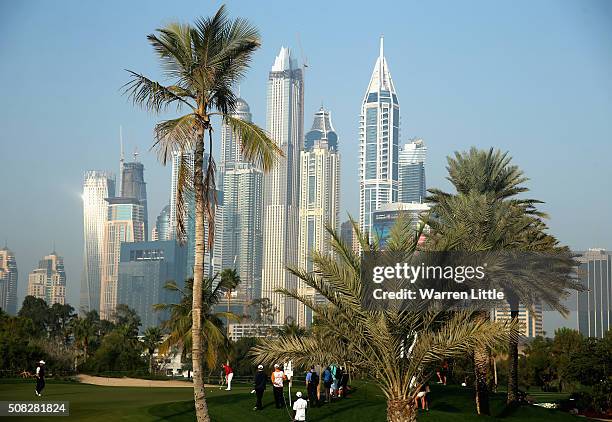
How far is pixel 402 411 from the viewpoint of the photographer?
25.7 m

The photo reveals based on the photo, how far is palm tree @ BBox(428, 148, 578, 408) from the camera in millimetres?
34750

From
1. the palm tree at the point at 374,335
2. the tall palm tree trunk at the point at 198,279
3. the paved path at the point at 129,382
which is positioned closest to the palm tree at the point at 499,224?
the palm tree at the point at 374,335

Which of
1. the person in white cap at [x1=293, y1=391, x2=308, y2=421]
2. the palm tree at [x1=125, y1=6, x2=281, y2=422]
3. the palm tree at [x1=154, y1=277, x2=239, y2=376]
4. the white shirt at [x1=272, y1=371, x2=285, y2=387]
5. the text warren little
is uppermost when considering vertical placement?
the palm tree at [x1=125, y1=6, x2=281, y2=422]

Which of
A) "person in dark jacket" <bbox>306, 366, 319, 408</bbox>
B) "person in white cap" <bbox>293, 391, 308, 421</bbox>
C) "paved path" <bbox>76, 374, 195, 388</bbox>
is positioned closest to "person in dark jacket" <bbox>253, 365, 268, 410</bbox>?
"person in dark jacket" <bbox>306, 366, 319, 408</bbox>

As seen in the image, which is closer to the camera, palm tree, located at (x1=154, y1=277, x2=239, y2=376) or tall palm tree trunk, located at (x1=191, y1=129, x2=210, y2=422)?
→ tall palm tree trunk, located at (x1=191, y1=129, x2=210, y2=422)

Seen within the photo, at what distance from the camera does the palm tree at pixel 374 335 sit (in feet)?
82.2

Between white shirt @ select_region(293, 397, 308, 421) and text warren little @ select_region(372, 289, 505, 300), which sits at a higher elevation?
text warren little @ select_region(372, 289, 505, 300)

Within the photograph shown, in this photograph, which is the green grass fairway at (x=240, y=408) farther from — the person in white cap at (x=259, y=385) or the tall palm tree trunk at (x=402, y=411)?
the tall palm tree trunk at (x=402, y=411)

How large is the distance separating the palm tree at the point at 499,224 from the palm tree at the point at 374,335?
181 inches

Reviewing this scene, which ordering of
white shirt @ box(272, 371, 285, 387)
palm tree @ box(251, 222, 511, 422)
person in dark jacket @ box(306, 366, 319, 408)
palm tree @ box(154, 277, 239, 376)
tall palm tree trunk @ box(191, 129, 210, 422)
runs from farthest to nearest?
palm tree @ box(154, 277, 239, 376)
person in dark jacket @ box(306, 366, 319, 408)
white shirt @ box(272, 371, 285, 387)
palm tree @ box(251, 222, 511, 422)
tall palm tree trunk @ box(191, 129, 210, 422)

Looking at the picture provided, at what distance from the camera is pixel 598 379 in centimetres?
4919

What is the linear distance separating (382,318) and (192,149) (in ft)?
23.0

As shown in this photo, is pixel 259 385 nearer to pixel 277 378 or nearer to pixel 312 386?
pixel 277 378

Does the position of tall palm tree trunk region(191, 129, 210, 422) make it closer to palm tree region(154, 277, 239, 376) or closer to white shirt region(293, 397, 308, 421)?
white shirt region(293, 397, 308, 421)
